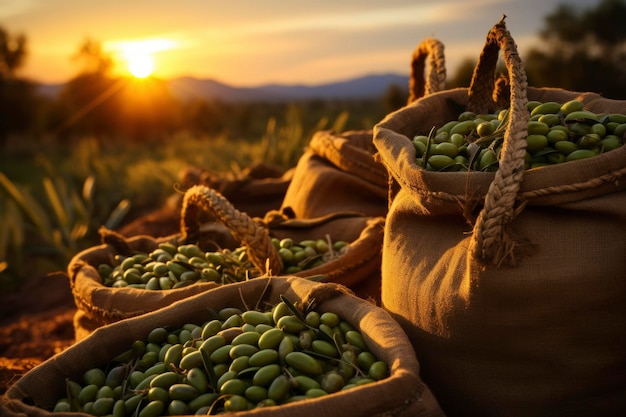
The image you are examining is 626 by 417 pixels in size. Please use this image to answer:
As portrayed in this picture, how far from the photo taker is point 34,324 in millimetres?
4539

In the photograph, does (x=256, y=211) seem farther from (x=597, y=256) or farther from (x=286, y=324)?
(x=597, y=256)

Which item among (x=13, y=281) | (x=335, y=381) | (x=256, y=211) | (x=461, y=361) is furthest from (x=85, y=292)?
(x=13, y=281)

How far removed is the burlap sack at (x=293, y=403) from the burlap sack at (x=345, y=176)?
49.7 inches

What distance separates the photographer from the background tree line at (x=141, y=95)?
33669 millimetres

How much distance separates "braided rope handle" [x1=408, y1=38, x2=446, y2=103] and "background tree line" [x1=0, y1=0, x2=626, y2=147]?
28.7m

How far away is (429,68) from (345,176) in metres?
0.76

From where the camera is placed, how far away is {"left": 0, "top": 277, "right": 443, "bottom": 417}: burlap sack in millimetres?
1634

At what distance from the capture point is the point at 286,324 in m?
2.04

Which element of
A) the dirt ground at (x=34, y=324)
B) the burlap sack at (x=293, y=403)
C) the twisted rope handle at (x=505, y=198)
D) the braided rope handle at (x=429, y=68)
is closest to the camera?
the burlap sack at (x=293, y=403)

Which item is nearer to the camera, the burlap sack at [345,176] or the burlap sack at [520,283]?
the burlap sack at [520,283]

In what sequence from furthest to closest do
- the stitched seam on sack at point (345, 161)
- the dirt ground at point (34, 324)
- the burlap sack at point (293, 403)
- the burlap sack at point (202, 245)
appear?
1. the stitched seam on sack at point (345, 161)
2. the dirt ground at point (34, 324)
3. the burlap sack at point (202, 245)
4. the burlap sack at point (293, 403)

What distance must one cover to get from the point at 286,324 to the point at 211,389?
303mm

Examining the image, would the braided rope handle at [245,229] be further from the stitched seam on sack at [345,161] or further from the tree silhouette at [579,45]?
the tree silhouette at [579,45]

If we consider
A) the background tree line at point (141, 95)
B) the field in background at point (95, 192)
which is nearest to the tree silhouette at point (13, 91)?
the background tree line at point (141, 95)
